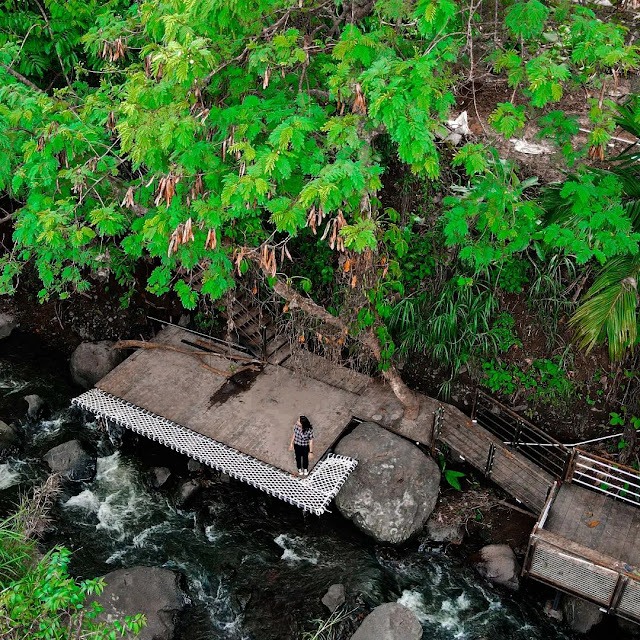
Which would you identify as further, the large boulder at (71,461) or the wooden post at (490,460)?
the large boulder at (71,461)

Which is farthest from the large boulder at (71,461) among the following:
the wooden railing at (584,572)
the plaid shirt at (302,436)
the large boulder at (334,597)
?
the wooden railing at (584,572)

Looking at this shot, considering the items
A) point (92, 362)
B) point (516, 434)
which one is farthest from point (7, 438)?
point (516, 434)

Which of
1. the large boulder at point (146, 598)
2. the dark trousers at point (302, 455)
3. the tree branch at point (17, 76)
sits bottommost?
the large boulder at point (146, 598)

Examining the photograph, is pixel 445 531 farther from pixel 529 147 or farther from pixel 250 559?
pixel 529 147

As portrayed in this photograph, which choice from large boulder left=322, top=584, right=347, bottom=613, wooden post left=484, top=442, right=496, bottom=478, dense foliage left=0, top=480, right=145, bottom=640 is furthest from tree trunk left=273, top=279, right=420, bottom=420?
dense foliage left=0, top=480, right=145, bottom=640

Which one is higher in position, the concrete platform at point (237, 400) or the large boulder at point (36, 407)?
the concrete platform at point (237, 400)

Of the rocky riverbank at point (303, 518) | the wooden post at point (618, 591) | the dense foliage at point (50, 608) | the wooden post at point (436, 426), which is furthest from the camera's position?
the wooden post at point (436, 426)

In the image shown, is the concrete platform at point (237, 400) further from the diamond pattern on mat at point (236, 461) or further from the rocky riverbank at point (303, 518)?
the rocky riverbank at point (303, 518)

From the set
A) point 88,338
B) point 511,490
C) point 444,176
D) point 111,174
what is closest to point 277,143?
point 111,174

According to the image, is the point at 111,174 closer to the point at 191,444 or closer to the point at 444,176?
the point at 191,444
